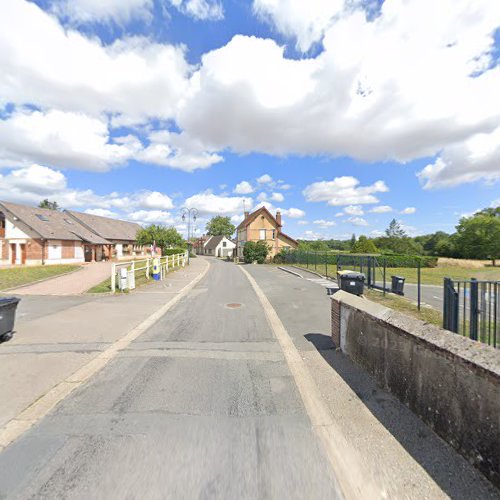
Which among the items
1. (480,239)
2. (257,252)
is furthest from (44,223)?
(480,239)

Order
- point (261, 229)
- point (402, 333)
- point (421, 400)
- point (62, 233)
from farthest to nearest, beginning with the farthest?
point (261, 229), point (62, 233), point (402, 333), point (421, 400)

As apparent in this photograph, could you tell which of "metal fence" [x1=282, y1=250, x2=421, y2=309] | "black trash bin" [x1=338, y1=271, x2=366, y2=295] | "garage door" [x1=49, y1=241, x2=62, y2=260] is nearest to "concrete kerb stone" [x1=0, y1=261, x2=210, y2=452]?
"black trash bin" [x1=338, y1=271, x2=366, y2=295]

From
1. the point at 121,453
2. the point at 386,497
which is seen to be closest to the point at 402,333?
the point at 386,497

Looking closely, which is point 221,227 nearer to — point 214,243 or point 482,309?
point 214,243

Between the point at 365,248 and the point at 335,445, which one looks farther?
the point at 365,248

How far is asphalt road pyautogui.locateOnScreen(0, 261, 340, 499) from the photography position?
2.33 m

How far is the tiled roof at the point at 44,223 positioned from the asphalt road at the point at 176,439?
93.6ft

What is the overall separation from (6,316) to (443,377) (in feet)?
24.8

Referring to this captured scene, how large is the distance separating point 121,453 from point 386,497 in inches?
92.3

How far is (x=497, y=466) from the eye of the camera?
2.25 meters

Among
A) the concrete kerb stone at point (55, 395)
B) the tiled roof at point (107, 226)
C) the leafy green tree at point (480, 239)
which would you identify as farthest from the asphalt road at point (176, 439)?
the leafy green tree at point (480, 239)

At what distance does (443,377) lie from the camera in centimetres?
281

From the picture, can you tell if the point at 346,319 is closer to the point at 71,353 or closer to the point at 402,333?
the point at 402,333

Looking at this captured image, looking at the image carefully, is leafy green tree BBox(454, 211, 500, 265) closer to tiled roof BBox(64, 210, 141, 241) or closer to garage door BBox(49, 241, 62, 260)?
tiled roof BBox(64, 210, 141, 241)
